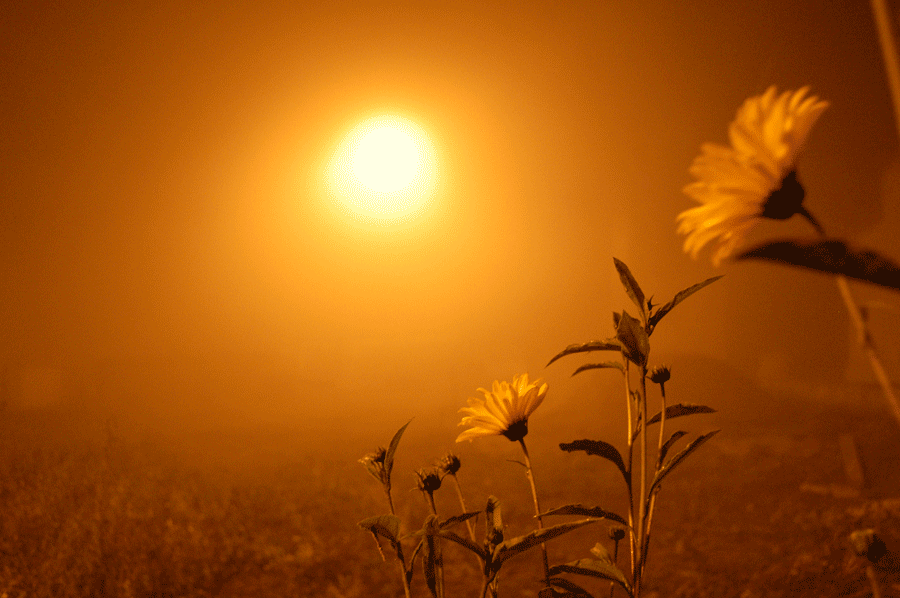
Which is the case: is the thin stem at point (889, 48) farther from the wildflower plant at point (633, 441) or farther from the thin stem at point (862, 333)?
the wildflower plant at point (633, 441)

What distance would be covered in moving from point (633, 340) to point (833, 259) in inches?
11.3

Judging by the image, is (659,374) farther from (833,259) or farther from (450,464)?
(833,259)

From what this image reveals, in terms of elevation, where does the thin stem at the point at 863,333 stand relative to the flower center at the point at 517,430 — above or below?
above

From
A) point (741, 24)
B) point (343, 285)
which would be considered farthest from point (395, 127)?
point (741, 24)

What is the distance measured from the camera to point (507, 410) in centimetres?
54

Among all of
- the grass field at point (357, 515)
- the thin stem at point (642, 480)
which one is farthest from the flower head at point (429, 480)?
the grass field at point (357, 515)

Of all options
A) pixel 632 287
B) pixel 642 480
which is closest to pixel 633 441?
pixel 642 480

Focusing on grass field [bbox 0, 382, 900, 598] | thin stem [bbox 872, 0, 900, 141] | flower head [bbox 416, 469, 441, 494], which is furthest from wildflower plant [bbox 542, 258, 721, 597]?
grass field [bbox 0, 382, 900, 598]

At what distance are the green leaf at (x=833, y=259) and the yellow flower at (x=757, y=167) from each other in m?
0.10

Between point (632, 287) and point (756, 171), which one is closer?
point (756, 171)

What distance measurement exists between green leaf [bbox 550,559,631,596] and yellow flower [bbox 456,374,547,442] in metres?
0.15

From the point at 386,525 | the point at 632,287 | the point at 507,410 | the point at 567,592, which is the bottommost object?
the point at 567,592

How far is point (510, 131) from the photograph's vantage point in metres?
4.33

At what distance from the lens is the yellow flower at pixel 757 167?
0.89 ft
